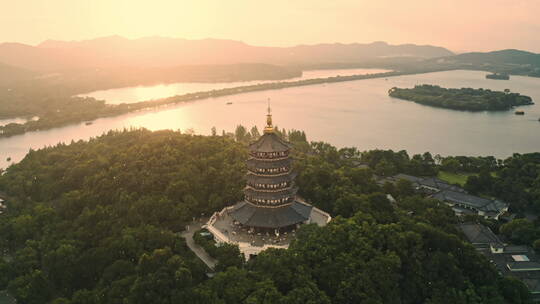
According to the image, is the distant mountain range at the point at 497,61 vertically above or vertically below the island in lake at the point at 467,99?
above

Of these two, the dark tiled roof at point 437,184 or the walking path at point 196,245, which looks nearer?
the walking path at point 196,245

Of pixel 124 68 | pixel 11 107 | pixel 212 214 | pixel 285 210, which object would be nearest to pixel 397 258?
pixel 285 210

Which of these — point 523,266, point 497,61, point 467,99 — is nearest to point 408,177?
point 523,266

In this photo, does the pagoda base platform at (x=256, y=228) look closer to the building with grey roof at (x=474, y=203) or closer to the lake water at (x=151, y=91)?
the building with grey roof at (x=474, y=203)

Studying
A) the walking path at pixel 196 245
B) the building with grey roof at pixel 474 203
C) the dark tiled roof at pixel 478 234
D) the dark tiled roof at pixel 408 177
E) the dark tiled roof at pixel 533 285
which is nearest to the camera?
the dark tiled roof at pixel 533 285

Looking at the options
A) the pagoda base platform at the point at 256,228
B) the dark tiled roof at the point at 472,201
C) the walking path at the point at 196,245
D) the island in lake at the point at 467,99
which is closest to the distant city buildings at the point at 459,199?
the dark tiled roof at the point at 472,201

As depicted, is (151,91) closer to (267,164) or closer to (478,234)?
(267,164)
